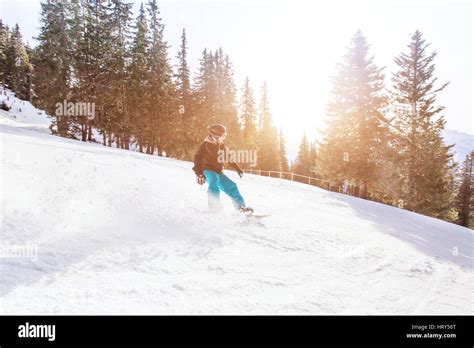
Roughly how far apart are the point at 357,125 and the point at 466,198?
2611 centimetres

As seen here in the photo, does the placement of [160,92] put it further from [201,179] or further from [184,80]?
[201,179]

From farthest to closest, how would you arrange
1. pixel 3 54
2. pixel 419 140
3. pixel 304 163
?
pixel 304 163
pixel 3 54
pixel 419 140

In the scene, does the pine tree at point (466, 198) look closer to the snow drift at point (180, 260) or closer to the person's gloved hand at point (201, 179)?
the snow drift at point (180, 260)

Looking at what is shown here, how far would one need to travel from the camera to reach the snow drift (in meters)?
3.26

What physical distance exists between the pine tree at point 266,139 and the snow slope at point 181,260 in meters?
42.7

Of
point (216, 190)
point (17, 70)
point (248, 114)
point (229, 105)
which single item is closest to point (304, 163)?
point (248, 114)

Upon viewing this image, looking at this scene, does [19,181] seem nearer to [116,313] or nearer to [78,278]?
[78,278]

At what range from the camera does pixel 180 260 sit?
4.30m

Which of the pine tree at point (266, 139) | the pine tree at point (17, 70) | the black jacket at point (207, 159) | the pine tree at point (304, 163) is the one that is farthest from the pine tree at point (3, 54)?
the black jacket at point (207, 159)

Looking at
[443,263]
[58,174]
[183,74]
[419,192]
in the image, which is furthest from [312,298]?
[183,74]

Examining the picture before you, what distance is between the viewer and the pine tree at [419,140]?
2448 cm

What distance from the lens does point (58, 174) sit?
23.5 ft

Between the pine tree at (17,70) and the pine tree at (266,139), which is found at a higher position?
the pine tree at (17,70)
